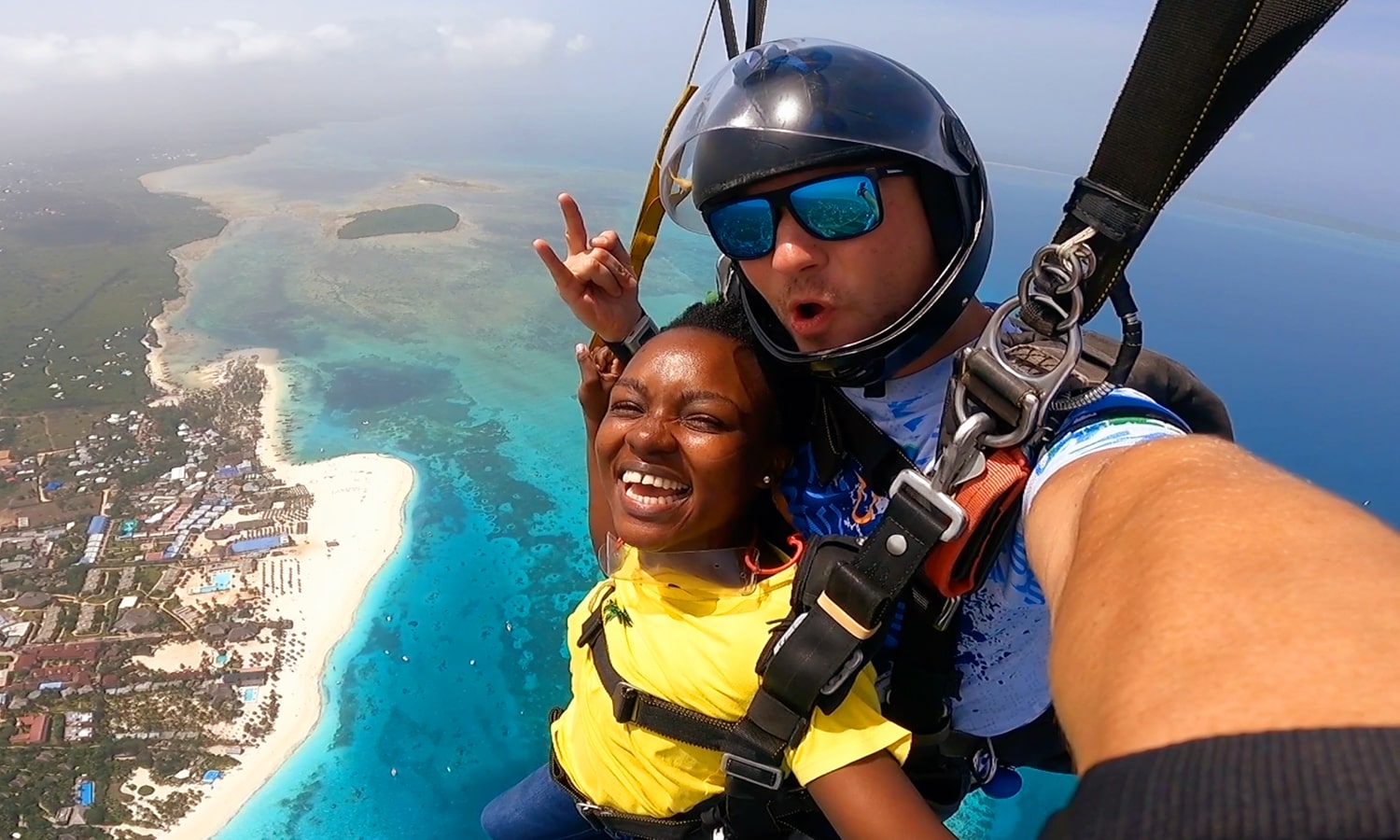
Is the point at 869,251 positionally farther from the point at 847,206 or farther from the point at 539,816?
the point at 539,816

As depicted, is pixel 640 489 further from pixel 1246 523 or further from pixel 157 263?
pixel 157 263

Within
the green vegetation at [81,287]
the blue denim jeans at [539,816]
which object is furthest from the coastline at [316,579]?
the blue denim jeans at [539,816]

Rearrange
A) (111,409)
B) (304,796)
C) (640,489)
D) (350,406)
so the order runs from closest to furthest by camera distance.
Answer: (640,489), (304,796), (350,406), (111,409)

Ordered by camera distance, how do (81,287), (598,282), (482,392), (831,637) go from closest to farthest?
(831,637), (598,282), (482,392), (81,287)

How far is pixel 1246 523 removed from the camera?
65cm

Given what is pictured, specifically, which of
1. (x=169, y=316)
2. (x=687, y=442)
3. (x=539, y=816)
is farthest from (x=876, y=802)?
(x=169, y=316)

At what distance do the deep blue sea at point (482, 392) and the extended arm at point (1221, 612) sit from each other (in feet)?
39.4

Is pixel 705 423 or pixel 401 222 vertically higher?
pixel 705 423

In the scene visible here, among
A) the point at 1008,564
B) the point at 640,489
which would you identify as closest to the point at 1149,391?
the point at 1008,564

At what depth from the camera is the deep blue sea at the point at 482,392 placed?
1209cm

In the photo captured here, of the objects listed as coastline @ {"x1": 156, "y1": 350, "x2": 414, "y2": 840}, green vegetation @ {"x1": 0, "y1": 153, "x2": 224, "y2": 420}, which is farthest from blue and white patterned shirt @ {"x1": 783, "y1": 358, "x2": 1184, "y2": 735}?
green vegetation @ {"x1": 0, "y1": 153, "x2": 224, "y2": 420}

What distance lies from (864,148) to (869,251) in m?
0.22

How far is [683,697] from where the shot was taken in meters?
1.58

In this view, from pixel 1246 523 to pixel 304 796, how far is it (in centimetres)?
1413
